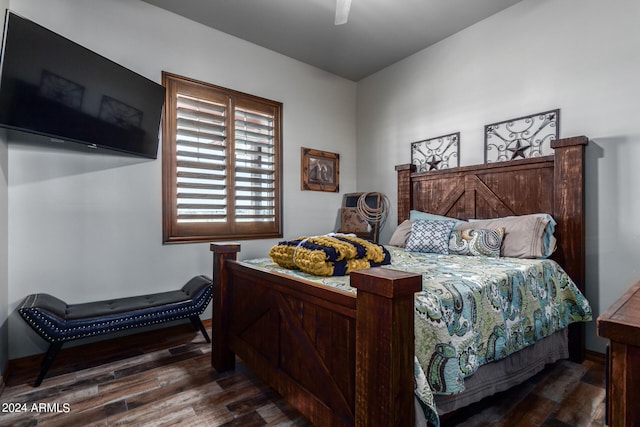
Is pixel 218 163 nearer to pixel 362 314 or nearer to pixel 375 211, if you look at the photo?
pixel 375 211

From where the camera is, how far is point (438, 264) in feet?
7.07

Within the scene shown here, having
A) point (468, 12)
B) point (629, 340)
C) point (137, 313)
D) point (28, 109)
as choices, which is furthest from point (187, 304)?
point (468, 12)

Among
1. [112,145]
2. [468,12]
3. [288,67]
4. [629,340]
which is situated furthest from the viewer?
[288,67]

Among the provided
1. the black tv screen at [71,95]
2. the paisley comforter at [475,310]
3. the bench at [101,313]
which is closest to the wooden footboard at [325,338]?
the paisley comforter at [475,310]

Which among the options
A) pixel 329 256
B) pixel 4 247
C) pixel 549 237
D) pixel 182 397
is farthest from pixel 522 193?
pixel 4 247

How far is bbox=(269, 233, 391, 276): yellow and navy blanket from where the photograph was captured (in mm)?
1707

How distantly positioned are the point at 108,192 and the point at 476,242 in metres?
3.07

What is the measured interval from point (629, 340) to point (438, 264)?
1421 millimetres

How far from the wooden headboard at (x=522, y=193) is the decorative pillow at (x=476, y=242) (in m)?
0.45

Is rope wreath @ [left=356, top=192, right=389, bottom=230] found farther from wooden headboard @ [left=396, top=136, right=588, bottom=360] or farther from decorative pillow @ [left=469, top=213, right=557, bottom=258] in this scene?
decorative pillow @ [left=469, top=213, right=557, bottom=258]

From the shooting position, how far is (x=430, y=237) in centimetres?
280

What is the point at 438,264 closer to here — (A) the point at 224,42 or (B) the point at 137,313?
(B) the point at 137,313

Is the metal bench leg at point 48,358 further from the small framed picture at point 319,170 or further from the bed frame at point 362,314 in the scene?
the small framed picture at point 319,170

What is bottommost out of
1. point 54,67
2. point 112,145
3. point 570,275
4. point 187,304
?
point 187,304
